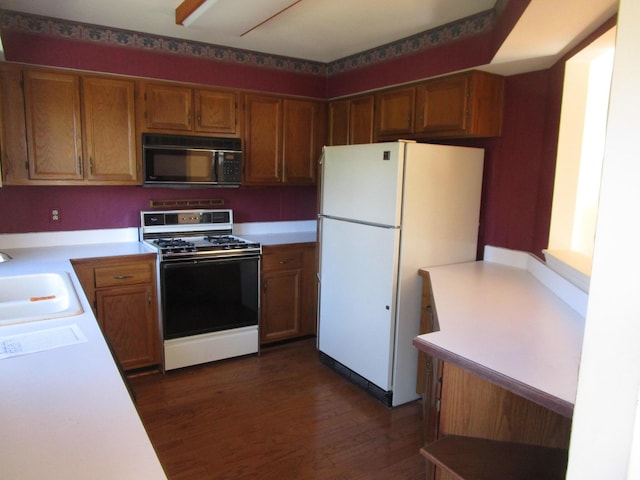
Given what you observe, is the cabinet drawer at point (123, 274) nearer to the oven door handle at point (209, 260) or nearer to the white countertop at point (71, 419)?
the oven door handle at point (209, 260)

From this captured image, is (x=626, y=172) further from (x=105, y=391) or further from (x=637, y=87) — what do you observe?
(x=105, y=391)

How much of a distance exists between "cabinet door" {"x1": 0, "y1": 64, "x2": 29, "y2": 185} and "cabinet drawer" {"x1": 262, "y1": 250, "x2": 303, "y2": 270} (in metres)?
1.71

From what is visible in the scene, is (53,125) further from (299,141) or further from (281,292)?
(281,292)

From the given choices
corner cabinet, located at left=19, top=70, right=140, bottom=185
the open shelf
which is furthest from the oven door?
the open shelf

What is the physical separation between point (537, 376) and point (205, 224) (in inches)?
116

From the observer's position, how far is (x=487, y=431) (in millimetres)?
1676

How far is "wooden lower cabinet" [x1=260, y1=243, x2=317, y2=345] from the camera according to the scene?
3600 millimetres

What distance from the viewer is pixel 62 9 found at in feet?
9.14

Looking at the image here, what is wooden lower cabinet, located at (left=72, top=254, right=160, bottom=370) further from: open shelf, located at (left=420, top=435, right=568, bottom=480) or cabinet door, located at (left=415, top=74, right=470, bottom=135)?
open shelf, located at (left=420, top=435, right=568, bottom=480)

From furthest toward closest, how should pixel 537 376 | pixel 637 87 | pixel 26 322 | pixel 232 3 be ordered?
pixel 232 3, pixel 26 322, pixel 537 376, pixel 637 87

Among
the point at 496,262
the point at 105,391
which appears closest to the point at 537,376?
the point at 105,391

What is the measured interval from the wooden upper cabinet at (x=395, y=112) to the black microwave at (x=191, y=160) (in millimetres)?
1133

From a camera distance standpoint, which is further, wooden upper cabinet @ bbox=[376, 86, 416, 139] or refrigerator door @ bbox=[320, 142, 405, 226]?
wooden upper cabinet @ bbox=[376, 86, 416, 139]

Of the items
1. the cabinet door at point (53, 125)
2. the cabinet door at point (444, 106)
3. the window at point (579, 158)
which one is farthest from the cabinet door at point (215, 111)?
the window at point (579, 158)
